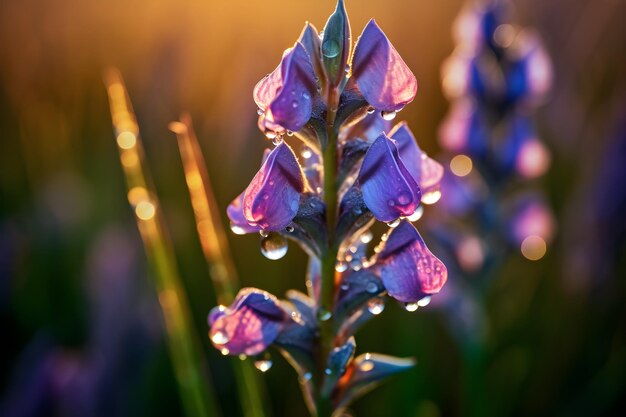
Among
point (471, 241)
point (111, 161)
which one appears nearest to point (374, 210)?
point (471, 241)

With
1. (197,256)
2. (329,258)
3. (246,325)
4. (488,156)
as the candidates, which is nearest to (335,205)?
(329,258)

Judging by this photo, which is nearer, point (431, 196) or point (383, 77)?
point (383, 77)

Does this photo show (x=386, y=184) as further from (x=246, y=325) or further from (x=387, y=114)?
(x=246, y=325)

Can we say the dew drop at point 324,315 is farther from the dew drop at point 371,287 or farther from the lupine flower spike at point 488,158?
the lupine flower spike at point 488,158

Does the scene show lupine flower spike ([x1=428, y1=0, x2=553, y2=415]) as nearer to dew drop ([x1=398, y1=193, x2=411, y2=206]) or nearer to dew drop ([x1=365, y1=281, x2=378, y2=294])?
dew drop ([x1=365, y1=281, x2=378, y2=294])

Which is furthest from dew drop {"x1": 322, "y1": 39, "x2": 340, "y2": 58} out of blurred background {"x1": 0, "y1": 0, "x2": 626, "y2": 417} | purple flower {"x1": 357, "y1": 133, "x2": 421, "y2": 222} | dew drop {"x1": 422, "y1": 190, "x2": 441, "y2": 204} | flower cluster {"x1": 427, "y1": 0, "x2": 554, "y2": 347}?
flower cluster {"x1": 427, "y1": 0, "x2": 554, "y2": 347}

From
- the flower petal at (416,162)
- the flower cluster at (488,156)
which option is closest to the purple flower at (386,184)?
the flower petal at (416,162)
